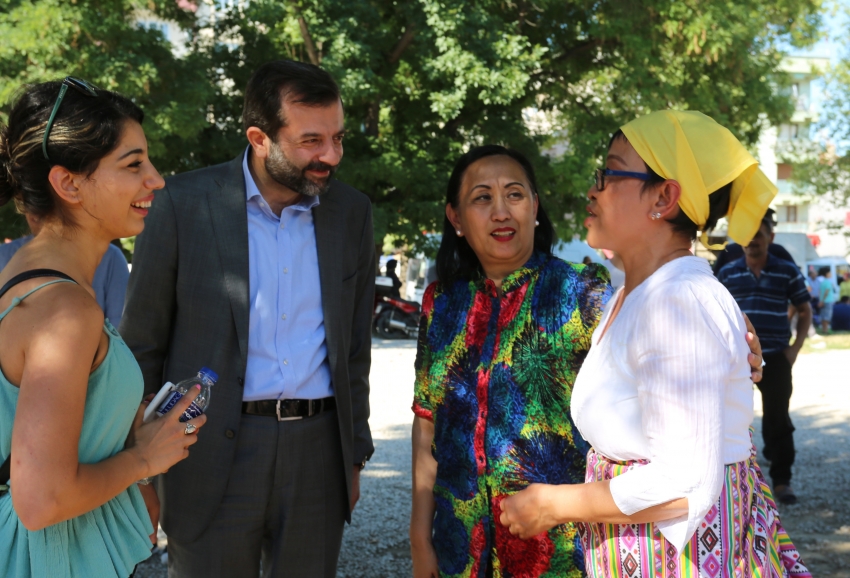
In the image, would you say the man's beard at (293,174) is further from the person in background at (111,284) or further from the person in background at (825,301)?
the person in background at (825,301)

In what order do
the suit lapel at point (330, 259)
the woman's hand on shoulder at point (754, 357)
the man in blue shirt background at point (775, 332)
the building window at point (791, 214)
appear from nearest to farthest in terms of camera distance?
the woman's hand on shoulder at point (754, 357) → the suit lapel at point (330, 259) → the man in blue shirt background at point (775, 332) → the building window at point (791, 214)

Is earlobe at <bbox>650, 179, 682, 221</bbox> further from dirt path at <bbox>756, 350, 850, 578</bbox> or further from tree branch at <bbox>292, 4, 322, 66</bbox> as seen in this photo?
tree branch at <bbox>292, 4, 322, 66</bbox>

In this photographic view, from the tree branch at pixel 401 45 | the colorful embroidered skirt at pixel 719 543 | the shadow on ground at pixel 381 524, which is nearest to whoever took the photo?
the colorful embroidered skirt at pixel 719 543

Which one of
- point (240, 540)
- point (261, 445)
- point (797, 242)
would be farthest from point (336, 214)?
point (797, 242)

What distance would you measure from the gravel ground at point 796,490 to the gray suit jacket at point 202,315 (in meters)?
2.44

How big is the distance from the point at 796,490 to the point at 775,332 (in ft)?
4.94

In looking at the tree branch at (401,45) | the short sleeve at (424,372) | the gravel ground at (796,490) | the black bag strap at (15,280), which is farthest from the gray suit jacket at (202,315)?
the tree branch at (401,45)

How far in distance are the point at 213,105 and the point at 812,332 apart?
16.3 meters

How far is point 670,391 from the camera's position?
1.84 m

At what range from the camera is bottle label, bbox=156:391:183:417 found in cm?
220

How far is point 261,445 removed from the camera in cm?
297

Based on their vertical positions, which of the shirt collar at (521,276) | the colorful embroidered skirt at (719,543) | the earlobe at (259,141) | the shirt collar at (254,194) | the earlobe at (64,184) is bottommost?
the colorful embroidered skirt at (719,543)

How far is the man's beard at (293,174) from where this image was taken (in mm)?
3135

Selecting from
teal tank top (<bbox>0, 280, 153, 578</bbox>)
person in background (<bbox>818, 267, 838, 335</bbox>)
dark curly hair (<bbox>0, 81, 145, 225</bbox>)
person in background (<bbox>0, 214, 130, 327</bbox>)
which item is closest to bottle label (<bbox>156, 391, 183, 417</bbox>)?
teal tank top (<bbox>0, 280, 153, 578</bbox>)
